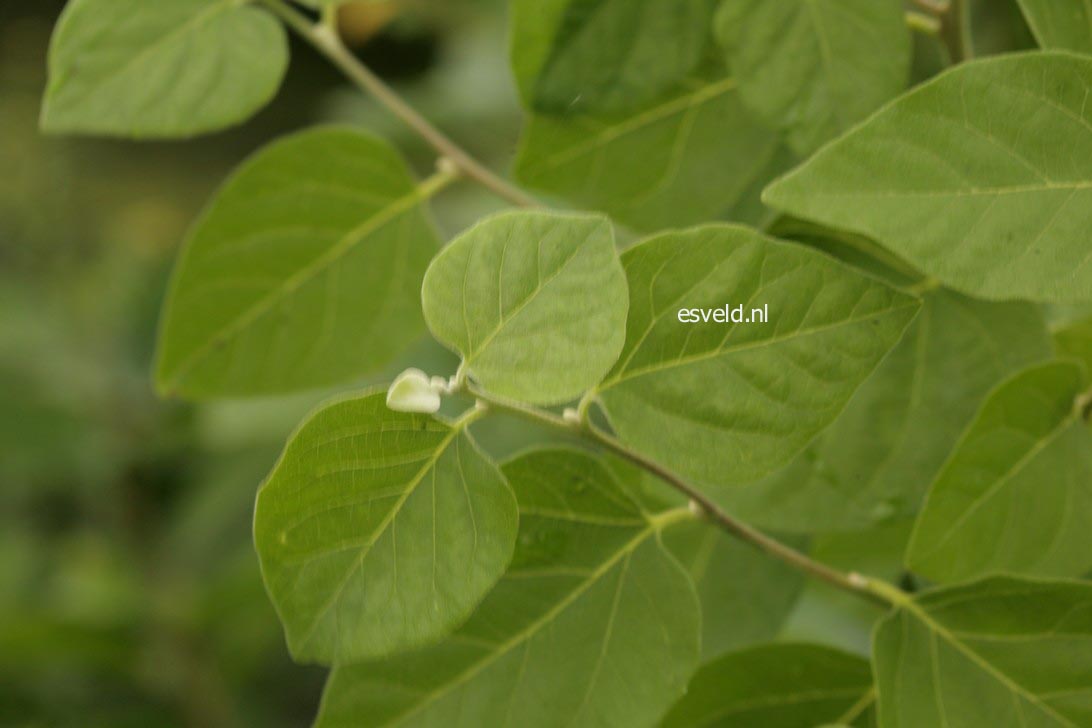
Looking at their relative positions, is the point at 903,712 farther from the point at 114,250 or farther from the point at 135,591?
the point at 114,250

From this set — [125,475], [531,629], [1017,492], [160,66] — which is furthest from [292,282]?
[125,475]

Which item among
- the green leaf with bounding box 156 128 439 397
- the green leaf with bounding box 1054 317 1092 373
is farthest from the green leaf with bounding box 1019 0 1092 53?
the green leaf with bounding box 156 128 439 397

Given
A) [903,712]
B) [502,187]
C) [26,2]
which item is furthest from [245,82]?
[26,2]

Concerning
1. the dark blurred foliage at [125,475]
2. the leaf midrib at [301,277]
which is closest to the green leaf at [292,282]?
the leaf midrib at [301,277]

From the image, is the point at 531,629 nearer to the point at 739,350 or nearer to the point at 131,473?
the point at 739,350

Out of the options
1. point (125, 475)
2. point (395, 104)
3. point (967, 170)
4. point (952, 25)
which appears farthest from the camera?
point (125, 475)

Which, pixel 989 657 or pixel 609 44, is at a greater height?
pixel 609 44
